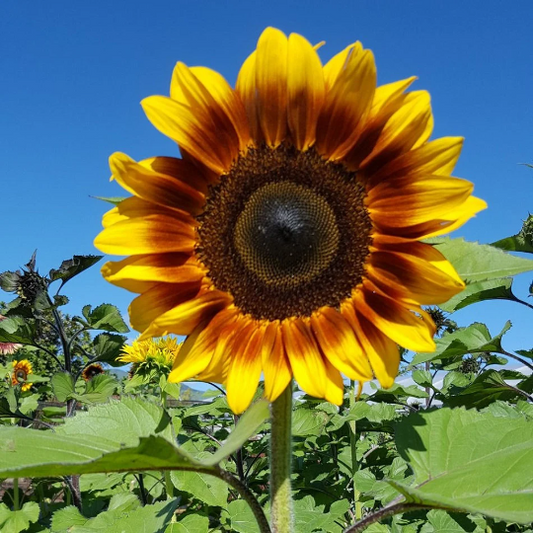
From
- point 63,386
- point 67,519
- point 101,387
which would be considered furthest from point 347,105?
point 101,387

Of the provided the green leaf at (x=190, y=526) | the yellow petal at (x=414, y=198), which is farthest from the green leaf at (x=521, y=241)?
the green leaf at (x=190, y=526)

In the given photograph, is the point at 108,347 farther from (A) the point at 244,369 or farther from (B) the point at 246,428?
(B) the point at 246,428

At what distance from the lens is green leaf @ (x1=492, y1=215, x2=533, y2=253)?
6.66 feet

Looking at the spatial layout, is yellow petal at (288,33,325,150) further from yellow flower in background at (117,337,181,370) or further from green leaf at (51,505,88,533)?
green leaf at (51,505,88,533)

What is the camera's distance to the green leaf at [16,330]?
4.16 m

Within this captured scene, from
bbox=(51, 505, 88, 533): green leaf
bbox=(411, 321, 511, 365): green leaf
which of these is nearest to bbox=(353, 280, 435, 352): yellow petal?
bbox=(411, 321, 511, 365): green leaf

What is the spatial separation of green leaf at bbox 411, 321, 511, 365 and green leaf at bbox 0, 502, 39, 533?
9.78ft

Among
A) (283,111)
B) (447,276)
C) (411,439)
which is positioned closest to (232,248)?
(283,111)

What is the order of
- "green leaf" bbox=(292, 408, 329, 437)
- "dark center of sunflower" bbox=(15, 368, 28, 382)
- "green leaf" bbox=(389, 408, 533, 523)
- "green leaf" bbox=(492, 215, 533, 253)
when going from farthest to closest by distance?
"dark center of sunflower" bbox=(15, 368, 28, 382)
"green leaf" bbox=(292, 408, 329, 437)
"green leaf" bbox=(492, 215, 533, 253)
"green leaf" bbox=(389, 408, 533, 523)

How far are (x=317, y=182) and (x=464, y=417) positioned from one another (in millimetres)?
656

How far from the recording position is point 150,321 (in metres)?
1.20

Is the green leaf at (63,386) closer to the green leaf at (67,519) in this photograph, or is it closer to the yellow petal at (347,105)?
the green leaf at (67,519)

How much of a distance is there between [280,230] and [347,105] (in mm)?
308

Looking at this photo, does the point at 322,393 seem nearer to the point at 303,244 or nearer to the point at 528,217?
the point at 303,244
